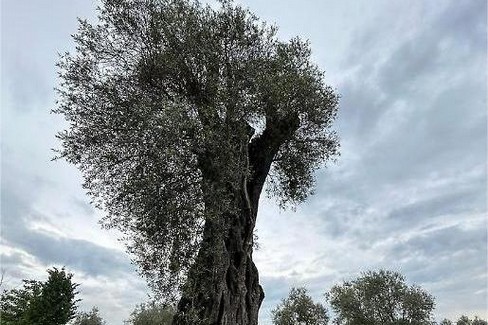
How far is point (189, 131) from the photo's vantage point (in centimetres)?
1391

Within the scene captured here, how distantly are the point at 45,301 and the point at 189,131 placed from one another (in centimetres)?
4273

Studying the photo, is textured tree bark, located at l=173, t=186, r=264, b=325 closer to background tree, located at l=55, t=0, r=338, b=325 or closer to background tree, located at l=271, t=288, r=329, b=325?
background tree, located at l=55, t=0, r=338, b=325

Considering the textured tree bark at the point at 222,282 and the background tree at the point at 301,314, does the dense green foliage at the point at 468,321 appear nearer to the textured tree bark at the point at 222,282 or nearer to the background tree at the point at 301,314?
the background tree at the point at 301,314

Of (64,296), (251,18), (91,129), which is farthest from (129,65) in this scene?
(64,296)

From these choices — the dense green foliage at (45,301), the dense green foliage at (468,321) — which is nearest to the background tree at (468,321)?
the dense green foliage at (468,321)

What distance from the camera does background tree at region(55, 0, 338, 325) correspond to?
13945mm

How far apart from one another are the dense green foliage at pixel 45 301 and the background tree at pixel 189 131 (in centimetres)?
3631

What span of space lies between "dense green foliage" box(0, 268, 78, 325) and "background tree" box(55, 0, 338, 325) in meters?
36.3

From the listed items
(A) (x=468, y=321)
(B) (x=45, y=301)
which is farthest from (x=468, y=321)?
(B) (x=45, y=301)

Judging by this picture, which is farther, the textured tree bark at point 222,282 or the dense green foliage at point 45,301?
the dense green foliage at point 45,301

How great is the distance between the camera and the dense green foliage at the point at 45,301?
1764 inches

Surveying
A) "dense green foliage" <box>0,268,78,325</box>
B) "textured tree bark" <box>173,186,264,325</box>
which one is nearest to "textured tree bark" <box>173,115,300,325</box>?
"textured tree bark" <box>173,186,264,325</box>

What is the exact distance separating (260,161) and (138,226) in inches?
247

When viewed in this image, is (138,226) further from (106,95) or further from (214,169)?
(106,95)
